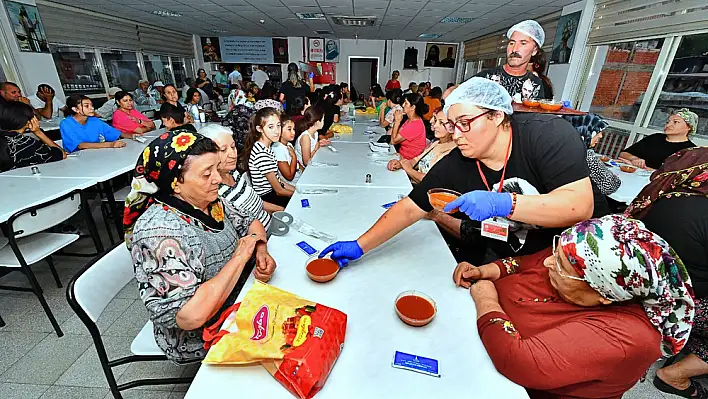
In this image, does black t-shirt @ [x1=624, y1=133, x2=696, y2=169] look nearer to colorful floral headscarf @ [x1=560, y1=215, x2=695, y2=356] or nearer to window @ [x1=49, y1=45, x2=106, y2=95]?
colorful floral headscarf @ [x1=560, y1=215, x2=695, y2=356]

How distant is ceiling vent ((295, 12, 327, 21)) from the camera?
22.7ft

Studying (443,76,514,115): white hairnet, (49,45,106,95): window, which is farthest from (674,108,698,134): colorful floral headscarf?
(49,45,106,95): window

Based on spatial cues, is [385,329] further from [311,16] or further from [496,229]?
[311,16]

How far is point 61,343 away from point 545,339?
2.68 meters

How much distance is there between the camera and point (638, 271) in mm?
739

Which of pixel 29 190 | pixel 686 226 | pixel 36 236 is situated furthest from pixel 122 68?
pixel 686 226

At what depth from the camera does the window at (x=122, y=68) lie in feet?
25.1

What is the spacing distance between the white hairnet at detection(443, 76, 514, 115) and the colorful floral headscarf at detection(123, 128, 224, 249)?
109 centimetres

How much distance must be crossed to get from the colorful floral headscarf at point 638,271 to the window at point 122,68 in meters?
10.0

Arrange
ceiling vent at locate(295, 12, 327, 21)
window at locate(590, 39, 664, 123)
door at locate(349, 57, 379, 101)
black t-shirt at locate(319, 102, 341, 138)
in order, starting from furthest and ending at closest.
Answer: door at locate(349, 57, 379, 101) < ceiling vent at locate(295, 12, 327, 21) < black t-shirt at locate(319, 102, 341, 138) < window at locate(590, 39, 664, 123)

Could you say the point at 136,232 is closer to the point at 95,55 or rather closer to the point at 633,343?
the point at 633,343

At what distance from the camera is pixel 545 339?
81 cm

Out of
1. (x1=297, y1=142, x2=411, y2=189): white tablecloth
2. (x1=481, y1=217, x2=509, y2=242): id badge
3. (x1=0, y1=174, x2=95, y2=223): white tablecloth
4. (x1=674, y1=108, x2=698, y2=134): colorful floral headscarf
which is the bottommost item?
(x1=0, y1=174, x2=95, y2=223): white tablecloth

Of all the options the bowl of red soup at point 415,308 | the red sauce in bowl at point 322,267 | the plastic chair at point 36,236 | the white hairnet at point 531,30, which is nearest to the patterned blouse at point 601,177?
the white hairnet at point 531,30
